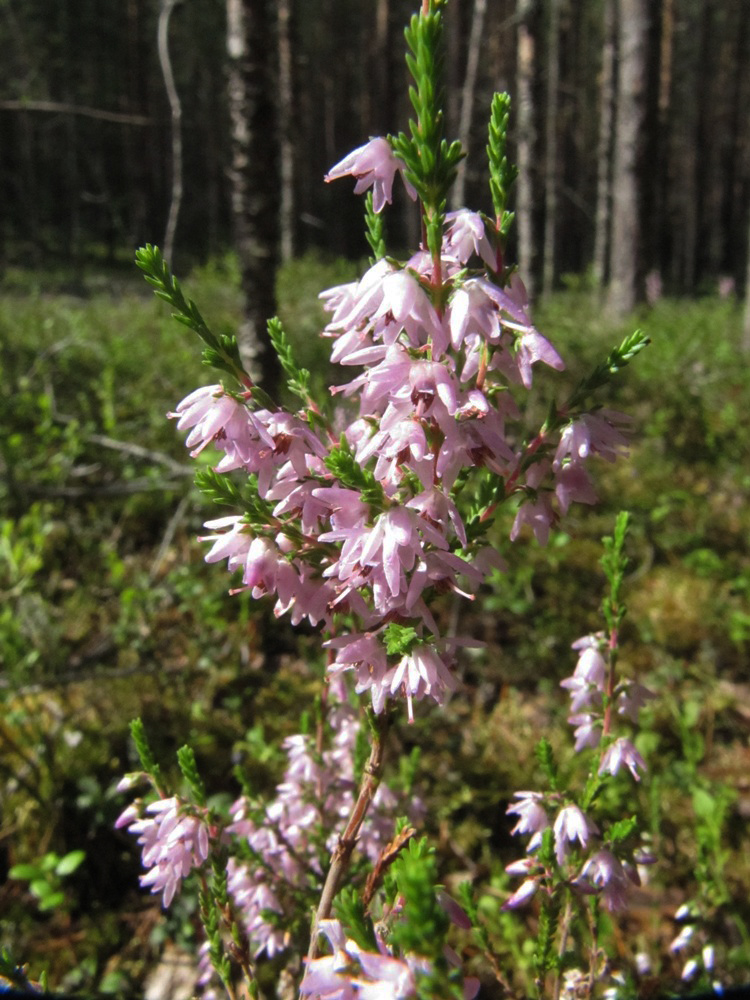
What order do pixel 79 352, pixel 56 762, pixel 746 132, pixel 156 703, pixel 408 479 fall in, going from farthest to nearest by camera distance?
pixel 746 132 → pixel 79 352 → pixel 156 703 → pixel 56 762 → pixel 408 479

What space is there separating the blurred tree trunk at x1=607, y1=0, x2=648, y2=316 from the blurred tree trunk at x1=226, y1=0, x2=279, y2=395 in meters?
6.89

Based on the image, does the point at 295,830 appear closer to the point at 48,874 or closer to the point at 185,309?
the point at 48,874

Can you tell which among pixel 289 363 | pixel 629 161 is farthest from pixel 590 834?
pixel 629 161

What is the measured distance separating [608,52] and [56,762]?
22.2m

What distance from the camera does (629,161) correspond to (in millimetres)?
9453

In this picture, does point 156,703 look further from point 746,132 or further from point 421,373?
point 746,132

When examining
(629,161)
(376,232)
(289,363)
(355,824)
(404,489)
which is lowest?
(355,824)

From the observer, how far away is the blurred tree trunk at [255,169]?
149 inches

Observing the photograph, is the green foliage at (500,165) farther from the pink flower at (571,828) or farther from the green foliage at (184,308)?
the pink flower at (571,828)

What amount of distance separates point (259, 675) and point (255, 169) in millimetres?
2752

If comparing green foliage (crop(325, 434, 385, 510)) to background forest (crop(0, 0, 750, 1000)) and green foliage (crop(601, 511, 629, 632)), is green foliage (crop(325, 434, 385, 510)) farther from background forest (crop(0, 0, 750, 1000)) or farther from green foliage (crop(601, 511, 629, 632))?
background forest (crop(0, 0, 750, 1000))

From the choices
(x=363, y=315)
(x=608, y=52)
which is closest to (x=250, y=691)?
(x=363, y=315)

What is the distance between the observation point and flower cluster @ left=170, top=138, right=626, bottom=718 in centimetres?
102

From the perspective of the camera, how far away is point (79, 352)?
22.8 feet
